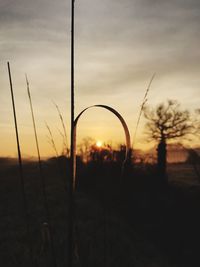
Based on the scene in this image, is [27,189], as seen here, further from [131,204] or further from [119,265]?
[119,265]

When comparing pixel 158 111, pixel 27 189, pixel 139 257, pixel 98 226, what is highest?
pixel 158 111

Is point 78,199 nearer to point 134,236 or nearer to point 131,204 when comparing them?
point 131,204

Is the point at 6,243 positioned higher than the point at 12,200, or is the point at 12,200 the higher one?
the point at 12,200

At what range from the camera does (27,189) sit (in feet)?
28.8

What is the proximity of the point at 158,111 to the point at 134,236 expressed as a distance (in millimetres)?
10916

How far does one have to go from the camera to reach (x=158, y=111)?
16406 millimetres

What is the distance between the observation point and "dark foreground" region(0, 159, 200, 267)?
500cm

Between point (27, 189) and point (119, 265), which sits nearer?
point (119, 265)

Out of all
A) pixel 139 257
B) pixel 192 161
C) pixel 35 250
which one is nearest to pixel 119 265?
pixel 139 257

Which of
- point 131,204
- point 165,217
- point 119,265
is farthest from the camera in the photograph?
point 131,204

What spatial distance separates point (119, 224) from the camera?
6.54 meters

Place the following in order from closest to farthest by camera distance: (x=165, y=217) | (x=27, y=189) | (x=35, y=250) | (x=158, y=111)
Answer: (x=35, y=250) < (x=165, y=217) < (x=27, y=189) < (x=158, y=111)

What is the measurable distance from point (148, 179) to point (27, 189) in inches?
121

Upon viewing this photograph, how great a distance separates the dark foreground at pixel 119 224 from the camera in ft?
16.4
